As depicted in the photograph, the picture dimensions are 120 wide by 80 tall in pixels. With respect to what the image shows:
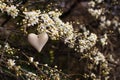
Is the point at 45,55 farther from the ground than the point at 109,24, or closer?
closer

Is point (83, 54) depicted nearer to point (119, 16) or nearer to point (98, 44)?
point (98, 44)

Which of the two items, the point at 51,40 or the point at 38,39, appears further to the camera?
the point at 51,40

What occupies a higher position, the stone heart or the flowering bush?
the flowering bush

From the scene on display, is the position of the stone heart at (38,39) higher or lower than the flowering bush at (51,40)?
lower

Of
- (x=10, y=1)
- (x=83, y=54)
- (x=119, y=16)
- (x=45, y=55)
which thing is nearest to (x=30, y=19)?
(x=10, y=1)

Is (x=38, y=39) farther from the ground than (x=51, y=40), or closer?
closer

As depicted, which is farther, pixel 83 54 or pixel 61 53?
pixel 61 53

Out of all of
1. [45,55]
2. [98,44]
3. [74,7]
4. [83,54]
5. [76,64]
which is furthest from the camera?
[74,7]

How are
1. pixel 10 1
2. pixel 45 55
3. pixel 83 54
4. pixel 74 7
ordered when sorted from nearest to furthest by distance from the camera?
pixel 10 1 → pixel 83 54 → pixel 45 55 → pixel 74 7
